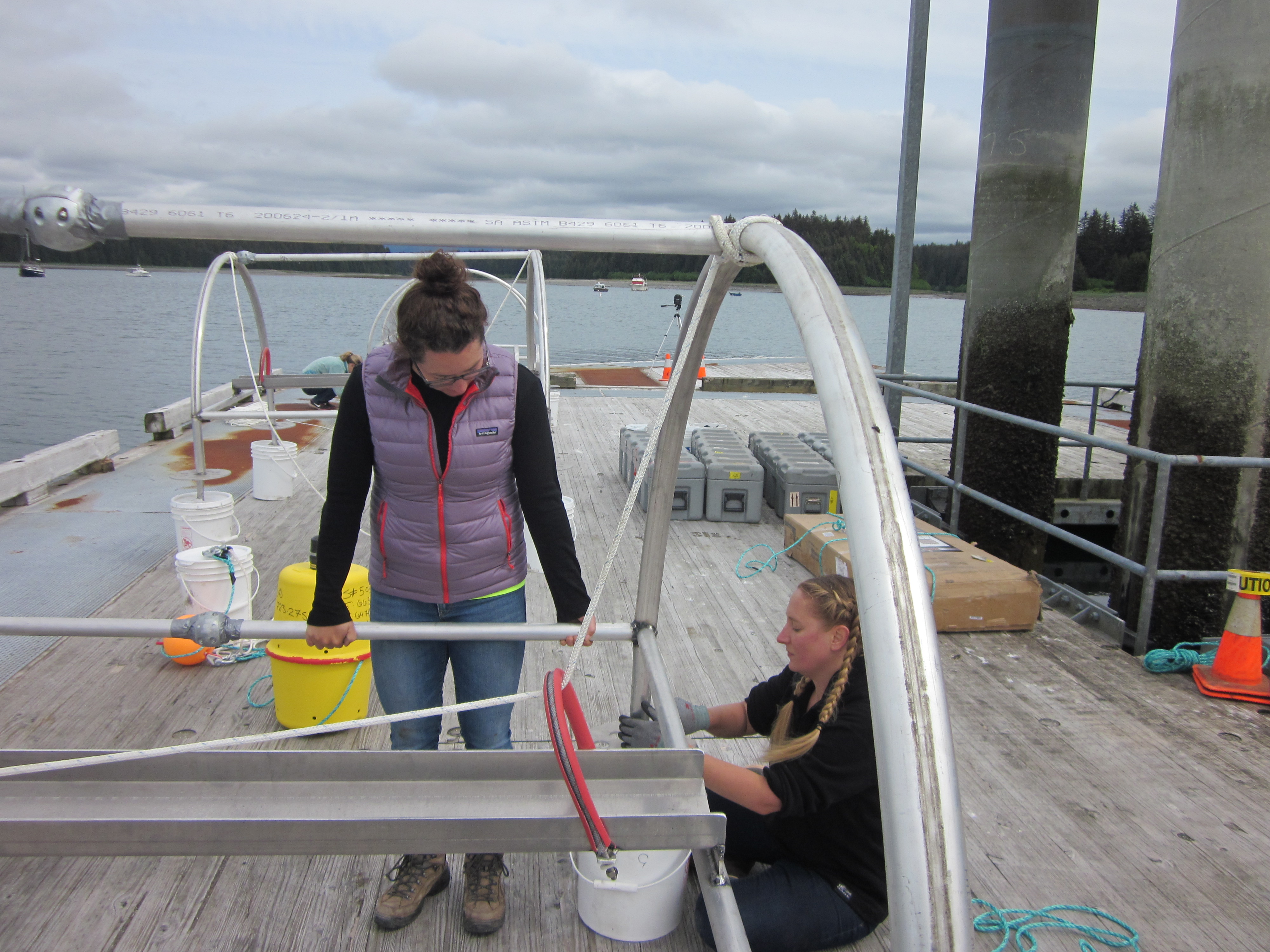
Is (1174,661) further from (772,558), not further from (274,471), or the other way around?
(274,471)

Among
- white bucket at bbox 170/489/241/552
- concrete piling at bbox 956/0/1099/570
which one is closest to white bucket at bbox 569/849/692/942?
white bucket at bbox 170/489/241/552

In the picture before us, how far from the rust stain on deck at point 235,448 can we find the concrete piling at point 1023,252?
20.5ft

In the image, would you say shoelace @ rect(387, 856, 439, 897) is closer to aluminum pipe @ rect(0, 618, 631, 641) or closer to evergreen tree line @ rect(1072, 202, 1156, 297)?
aluminum pipe @ rect(0, 618, 631, 641)

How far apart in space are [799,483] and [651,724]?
15.5 ft

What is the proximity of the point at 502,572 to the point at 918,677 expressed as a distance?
1720 millimetres

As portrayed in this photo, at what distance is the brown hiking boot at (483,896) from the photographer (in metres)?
2.48

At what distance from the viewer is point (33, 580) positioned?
222 inches

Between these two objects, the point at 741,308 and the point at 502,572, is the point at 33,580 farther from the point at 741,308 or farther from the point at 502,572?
the point at 741,308

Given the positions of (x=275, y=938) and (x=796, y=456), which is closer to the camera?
(x=275, y=938)

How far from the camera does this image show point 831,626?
230cm

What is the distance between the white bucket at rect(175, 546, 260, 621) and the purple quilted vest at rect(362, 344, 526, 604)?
216 cm

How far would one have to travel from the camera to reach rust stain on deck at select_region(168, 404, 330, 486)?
9367 mm

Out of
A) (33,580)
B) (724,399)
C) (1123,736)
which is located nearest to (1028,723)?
(1123,736)

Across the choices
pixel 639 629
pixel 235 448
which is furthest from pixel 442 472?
pixel 235 448
